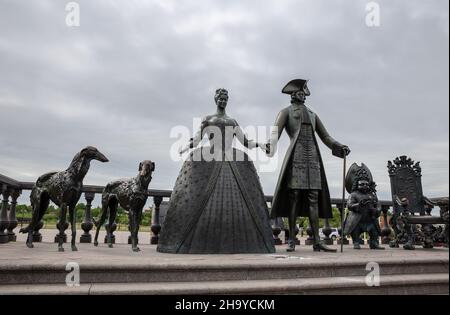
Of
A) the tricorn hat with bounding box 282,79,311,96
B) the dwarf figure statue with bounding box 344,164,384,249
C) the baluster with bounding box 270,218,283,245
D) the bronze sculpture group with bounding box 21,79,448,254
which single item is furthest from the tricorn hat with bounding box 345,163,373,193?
the tricorn hat with bounding box 282,79,311,96

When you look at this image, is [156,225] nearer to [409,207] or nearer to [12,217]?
[12,217]

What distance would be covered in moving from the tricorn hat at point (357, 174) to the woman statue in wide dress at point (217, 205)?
7.78ft

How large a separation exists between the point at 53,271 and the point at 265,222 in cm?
271

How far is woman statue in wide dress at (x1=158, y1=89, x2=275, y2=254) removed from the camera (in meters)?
4.40

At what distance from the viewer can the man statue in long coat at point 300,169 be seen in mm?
5141

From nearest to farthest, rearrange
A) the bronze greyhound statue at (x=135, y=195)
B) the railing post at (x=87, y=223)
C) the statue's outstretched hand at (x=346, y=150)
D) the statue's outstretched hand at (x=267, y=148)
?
the bronze greyhound statue at (x=135, y=195)
the statue's outstretched hand at (x=267, y=148)
the statue's outstretched hand at (x=346, y=150)
the railing post at (x=87, y=223)

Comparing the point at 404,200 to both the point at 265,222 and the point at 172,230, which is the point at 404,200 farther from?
the point at 172,230

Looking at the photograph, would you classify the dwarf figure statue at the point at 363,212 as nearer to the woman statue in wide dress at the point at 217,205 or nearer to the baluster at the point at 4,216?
the woman statue in wide dress at the point at 217,205

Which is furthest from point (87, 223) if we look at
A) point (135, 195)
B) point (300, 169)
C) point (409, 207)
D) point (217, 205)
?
point (409, 207)

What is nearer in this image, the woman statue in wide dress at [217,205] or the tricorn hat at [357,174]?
the woman statue in wide dress at [217,205]

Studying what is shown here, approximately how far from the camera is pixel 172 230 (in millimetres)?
4551

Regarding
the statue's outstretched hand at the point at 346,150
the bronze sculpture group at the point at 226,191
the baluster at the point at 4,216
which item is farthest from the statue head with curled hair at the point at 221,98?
the baluster at the point at 4,216

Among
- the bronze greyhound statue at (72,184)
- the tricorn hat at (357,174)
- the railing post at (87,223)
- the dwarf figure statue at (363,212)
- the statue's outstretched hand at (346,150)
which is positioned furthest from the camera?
the railing post at (87,223)
